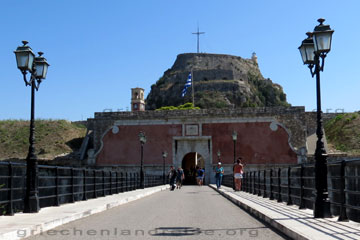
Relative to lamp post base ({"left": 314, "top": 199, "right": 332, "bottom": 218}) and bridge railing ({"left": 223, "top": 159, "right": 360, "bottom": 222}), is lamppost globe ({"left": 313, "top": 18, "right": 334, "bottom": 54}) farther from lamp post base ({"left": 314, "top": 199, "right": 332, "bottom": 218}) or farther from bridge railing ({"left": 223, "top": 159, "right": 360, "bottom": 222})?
lamp post base ({"left": 314, "top": 199, "right": 332, "bottom": 218})

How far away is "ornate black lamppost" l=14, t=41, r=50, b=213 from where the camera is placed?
9.41 m

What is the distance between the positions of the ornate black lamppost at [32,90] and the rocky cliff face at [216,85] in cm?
6238

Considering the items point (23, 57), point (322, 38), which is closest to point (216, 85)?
point (23, 57)

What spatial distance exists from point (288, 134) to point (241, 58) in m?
50.1

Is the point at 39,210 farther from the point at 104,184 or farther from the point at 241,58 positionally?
the point at 241,58

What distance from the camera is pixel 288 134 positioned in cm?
3766

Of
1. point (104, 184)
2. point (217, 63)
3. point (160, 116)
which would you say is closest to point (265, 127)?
point (160, 116)

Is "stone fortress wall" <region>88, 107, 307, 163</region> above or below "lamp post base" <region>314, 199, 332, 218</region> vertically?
above

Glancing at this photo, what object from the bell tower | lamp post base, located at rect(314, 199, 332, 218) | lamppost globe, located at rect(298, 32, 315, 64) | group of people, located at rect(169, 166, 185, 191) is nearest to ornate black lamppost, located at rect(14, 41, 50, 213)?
lamp post base, located at rect(314, 199, 332, 218)

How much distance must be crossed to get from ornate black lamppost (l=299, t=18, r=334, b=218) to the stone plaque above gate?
29430 mm

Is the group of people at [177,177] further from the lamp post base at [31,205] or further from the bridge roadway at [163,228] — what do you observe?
the lamp post base at [31,205]

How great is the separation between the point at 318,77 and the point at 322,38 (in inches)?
32.5

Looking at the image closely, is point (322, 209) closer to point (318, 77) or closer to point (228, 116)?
point (318, 77)

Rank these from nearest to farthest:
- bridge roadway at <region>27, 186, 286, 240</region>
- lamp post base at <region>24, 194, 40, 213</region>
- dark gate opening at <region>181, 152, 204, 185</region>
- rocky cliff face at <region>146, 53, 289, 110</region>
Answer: bridge roadway at <region>27, 186, 286, 240</region>, lamp post base at <region>24, 194, 40, 213</region>, dark gate opening at <region>181, 152, 204, 185</region>, rocky cliff face at <region>146, 53, 289, 110</region>
